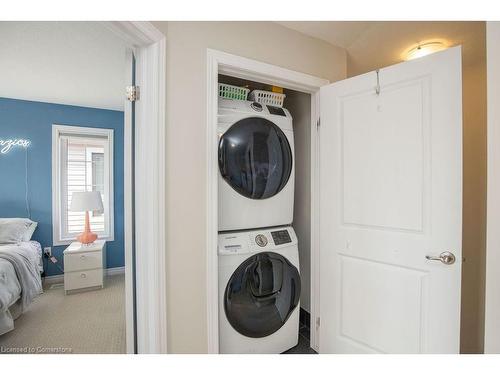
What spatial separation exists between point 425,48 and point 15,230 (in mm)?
4091

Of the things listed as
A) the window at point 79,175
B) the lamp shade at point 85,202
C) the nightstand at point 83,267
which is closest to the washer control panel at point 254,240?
the nightstand at point 83,267

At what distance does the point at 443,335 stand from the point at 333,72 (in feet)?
5.53

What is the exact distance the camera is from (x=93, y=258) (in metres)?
2.82

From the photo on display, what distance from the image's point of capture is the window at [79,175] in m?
3.04

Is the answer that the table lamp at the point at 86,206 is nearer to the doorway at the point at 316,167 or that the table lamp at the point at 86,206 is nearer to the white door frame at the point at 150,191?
the white door frame at the point at 150,191

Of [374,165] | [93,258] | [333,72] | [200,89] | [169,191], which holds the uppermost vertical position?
[333,72]

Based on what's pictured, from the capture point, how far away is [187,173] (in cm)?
119

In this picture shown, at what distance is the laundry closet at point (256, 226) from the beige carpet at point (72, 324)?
108 cm

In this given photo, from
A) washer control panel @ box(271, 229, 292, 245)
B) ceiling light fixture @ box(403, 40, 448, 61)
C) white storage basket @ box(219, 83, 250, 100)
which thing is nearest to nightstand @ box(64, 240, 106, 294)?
washer control panel @ box(271, 229, 292, 245)

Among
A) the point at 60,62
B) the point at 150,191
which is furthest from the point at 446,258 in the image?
the point at 60,62

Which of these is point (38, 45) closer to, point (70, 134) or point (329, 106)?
point (70, 134)

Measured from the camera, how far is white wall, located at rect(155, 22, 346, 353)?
115cm

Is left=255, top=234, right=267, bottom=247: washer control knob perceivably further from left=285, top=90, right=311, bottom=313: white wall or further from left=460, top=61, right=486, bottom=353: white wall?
left=460, top=61, right=486, bottom=353: white wall
